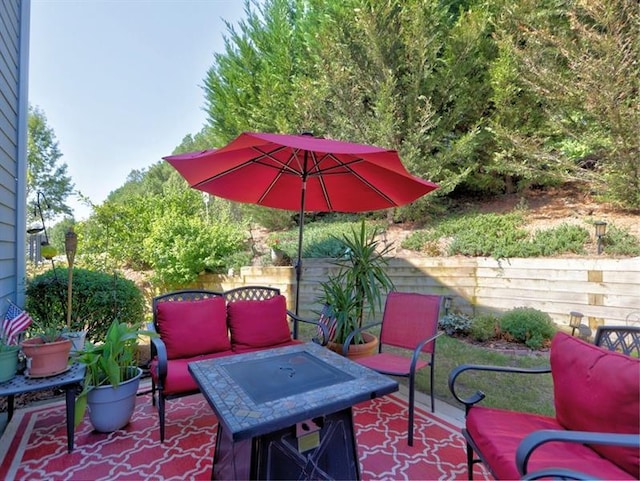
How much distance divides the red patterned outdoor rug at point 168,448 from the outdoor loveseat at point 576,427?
1.29 feet

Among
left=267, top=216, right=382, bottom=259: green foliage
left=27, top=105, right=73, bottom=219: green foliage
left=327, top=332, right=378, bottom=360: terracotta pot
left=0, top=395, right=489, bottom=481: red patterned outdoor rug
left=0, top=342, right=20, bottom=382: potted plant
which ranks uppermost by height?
left=27, top=105, right=73, bottom=219: green foliage

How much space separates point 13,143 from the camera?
339 centimetres

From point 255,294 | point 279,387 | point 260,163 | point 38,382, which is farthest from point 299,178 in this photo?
point 38,382

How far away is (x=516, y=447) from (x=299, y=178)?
116 inches

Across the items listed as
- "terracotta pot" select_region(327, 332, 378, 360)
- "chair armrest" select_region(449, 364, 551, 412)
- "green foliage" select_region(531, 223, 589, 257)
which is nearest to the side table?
"terracotta pot" select_region(327, 332, 378, 360)

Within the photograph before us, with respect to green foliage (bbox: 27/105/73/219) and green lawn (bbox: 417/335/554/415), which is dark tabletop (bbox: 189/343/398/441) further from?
green foliage (bbox: 27/105/73/219)

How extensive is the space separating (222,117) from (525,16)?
6982 mm

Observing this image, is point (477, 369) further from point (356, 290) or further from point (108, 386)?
point (108, 386)

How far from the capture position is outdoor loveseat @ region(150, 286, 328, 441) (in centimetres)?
239

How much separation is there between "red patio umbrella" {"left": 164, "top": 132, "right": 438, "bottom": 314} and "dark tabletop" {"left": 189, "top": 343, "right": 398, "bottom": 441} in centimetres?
132

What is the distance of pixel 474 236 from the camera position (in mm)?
5504

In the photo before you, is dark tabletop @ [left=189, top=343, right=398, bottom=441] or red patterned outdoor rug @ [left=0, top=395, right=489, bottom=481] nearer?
dark tabletop @ [left=189, top=343, right=398, bottom=441]

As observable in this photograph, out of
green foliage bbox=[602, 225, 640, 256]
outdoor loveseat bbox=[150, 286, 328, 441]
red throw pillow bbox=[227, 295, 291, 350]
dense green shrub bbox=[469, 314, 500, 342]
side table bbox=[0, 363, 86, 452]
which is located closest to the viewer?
side table bbox=[0, 363, 86, 452]

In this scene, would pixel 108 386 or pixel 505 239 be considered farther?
pixel 505 239
